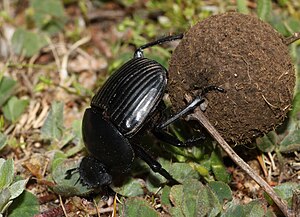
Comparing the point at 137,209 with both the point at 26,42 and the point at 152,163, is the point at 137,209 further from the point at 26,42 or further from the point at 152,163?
the point at 26,42

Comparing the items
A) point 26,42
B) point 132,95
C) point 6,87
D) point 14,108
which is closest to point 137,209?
point 132,95

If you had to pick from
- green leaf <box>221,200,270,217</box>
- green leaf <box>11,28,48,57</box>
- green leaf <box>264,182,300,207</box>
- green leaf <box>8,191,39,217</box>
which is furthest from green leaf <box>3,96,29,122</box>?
green leaf <box>264,182,300,207</box>

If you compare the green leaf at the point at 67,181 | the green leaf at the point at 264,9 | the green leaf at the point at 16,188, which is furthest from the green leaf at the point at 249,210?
the green leaf at the point at 264,9

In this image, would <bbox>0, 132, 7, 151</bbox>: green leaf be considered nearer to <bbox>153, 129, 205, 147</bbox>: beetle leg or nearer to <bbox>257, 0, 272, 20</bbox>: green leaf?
<bbox>153, 129, 205, 147</bbox>: beetle leg

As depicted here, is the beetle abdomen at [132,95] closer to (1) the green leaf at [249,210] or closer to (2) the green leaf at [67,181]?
(2) the green leaf at [67,181]

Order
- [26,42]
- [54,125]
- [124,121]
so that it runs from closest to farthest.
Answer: [124,121] < [54,125] < [26,42]

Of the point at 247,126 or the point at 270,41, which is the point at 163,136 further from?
the point at 270,41
